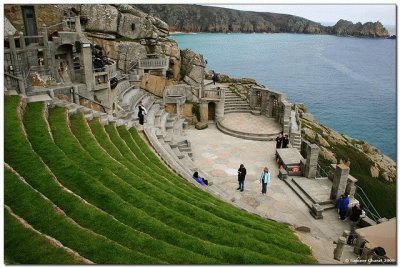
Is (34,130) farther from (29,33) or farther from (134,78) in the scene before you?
(134,78)

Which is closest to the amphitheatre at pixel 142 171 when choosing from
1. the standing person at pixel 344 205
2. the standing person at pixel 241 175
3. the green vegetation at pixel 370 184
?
the standing person at pixel 241 175

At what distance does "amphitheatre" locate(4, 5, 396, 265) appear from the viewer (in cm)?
866

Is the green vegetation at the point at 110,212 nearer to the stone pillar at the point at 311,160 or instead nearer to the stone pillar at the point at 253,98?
the stone pillar at the point at 311,160

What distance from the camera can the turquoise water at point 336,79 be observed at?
5054 cm

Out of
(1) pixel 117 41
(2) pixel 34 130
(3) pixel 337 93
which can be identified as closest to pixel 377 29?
(3) pixel 337 93

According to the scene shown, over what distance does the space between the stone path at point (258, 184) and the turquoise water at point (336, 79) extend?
2196cm

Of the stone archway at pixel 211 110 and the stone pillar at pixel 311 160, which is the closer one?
the stone pillar at pixel 311 160

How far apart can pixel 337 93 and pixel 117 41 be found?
48.8 meters

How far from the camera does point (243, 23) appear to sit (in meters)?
168

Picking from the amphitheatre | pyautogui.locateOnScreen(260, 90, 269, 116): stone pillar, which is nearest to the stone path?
the amphitheatre

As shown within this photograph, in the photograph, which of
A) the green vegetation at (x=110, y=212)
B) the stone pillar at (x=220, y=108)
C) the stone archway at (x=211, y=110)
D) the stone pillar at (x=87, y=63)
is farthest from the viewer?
the stone archway at (x=211, y=110)

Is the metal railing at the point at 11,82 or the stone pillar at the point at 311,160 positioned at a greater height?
the metal railing at the point at 11,82

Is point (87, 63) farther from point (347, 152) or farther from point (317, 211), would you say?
point (347, 152)

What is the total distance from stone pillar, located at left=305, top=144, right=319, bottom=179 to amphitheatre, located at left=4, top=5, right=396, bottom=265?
2.5 inches
